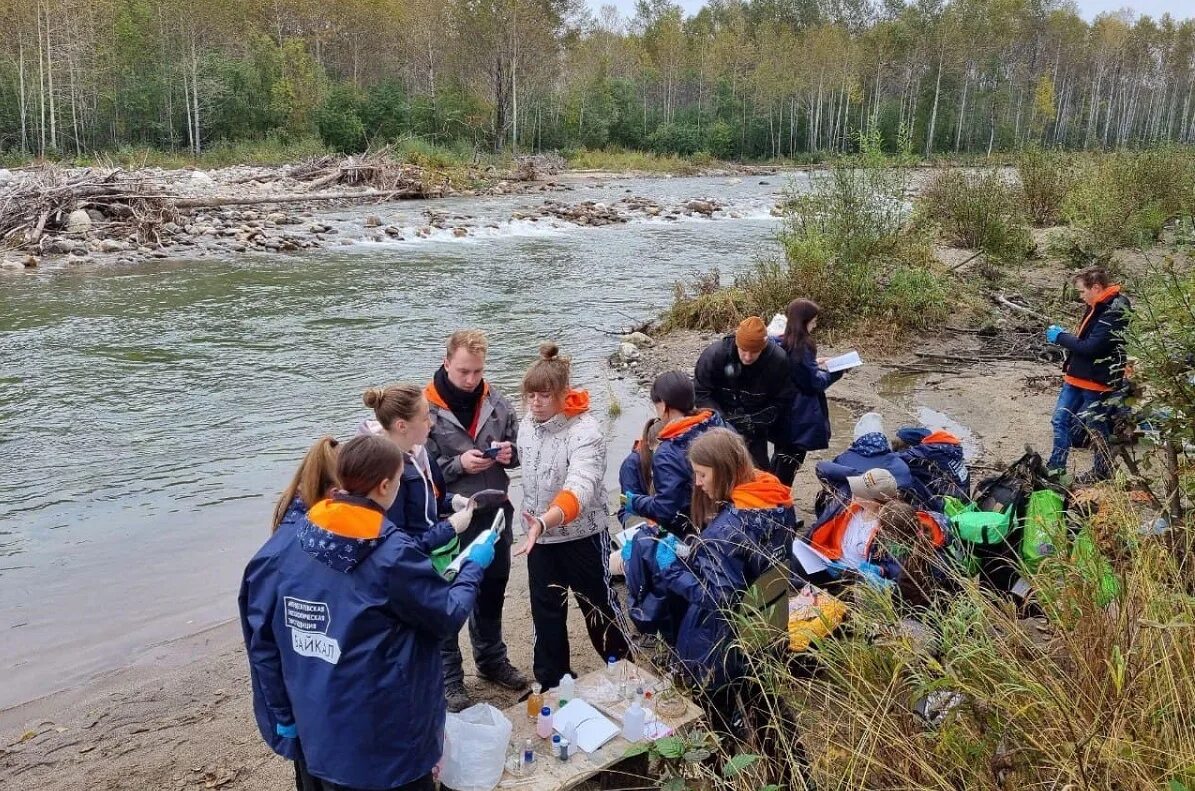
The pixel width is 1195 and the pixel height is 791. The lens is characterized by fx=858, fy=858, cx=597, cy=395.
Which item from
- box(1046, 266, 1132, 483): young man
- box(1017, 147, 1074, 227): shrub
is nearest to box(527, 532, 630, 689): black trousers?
box(1046, 266, 1132, 483): young man

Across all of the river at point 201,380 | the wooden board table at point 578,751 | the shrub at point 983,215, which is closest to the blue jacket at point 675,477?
the wooden board table at point 578,751

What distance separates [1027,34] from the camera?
220ft

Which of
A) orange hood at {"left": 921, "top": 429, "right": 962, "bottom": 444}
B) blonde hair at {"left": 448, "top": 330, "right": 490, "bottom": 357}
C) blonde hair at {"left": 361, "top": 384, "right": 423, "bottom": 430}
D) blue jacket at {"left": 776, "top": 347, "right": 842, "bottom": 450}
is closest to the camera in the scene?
blonde hair at {"left": 361, "top": 384, "right": 423, "bottom": 430}

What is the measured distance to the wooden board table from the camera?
2.94 meters

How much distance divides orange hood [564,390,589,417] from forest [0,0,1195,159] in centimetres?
3591

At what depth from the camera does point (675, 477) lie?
3863 millimetres

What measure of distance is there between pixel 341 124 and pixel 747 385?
4266cm

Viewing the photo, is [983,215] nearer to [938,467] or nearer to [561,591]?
[938,467]

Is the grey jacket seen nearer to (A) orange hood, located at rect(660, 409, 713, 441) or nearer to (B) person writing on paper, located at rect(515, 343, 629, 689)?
(B) person writing on paper, located at rect(515, 343, 629, 689)

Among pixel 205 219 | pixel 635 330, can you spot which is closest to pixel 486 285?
pixel 635 330

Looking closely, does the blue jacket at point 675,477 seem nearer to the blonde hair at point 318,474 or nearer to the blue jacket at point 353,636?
the blue jacket at point 353,636

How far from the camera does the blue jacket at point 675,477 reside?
152 inches

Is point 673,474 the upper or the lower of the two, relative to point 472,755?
upper

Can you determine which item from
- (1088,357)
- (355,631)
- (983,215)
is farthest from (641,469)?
(983,215)
